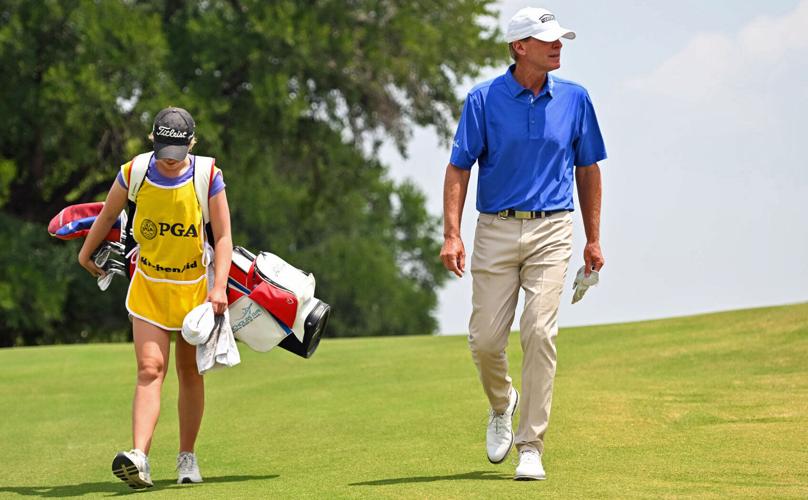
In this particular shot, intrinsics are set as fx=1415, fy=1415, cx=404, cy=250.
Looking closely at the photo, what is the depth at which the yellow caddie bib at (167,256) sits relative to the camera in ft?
24.7

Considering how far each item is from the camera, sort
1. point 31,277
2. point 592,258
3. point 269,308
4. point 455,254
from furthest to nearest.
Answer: point 31,277 → point 269,308 → point 592,258 → point 455,254

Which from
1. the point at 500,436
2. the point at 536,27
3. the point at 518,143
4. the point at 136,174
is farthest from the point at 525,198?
the point at 136,174

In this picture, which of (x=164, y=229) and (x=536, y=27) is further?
(x=164, y=229)

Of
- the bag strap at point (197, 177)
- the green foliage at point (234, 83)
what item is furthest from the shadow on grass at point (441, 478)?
the green foliage at point (234, 83)

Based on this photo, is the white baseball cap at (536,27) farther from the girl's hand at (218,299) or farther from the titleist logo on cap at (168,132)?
the girl's hand at (218,299)

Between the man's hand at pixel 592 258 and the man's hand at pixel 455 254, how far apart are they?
2.50 ft

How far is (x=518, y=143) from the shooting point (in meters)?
7.32

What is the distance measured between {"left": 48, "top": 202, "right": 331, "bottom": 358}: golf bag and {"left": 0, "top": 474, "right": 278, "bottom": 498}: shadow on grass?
836 mm

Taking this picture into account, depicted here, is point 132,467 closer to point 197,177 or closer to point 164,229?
point 164,229

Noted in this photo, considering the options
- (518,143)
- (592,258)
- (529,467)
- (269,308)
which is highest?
(518,143)

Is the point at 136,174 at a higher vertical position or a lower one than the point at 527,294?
higher

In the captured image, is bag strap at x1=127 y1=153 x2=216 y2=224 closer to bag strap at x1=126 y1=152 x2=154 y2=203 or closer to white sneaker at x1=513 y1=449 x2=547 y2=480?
bag strap at x1=126 y1=152 x2=154 y2=203

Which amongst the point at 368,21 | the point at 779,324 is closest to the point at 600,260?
the point at 779,324

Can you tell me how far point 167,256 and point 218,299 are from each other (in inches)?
14.4
